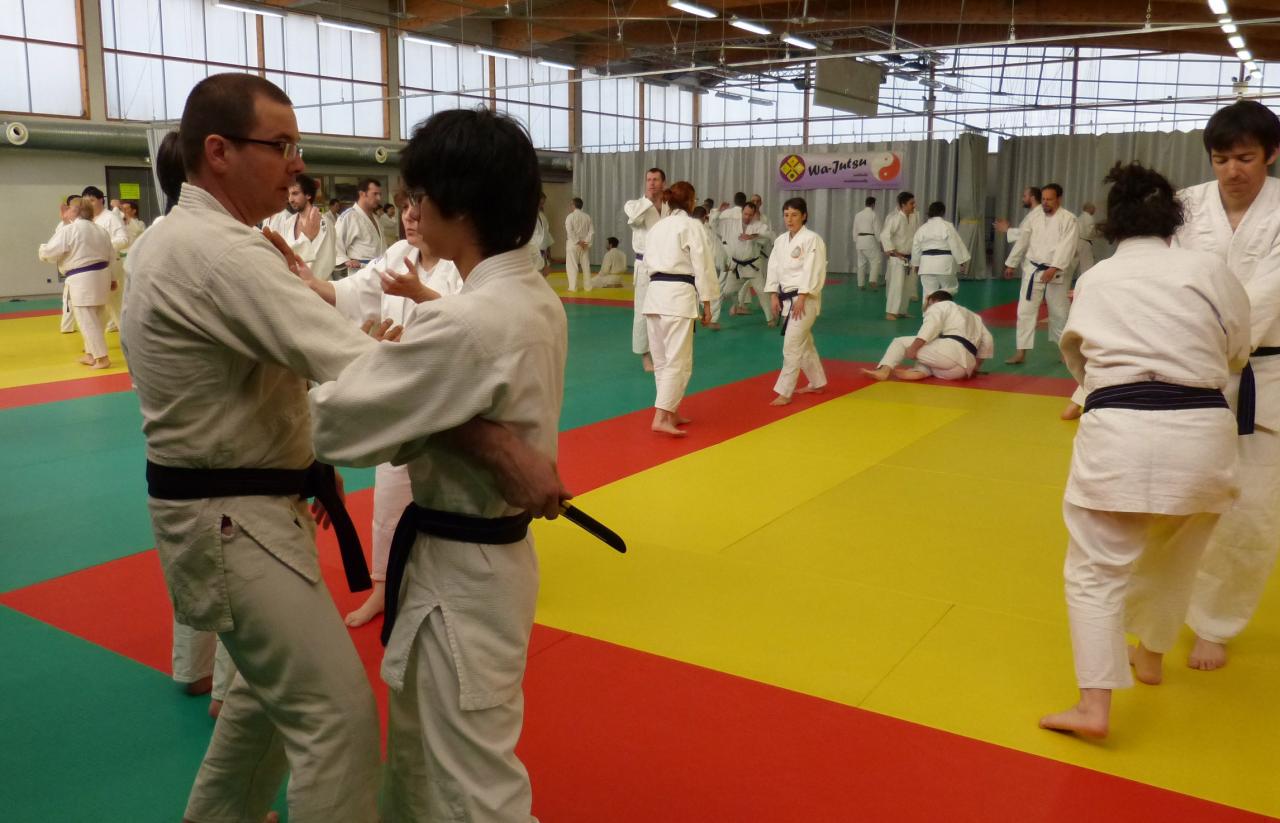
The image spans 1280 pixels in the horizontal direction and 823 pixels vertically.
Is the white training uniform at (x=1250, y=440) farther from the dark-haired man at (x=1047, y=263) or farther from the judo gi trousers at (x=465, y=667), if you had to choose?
the dark-haired man at (x=1047, y=263)

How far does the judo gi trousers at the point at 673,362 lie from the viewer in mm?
6648

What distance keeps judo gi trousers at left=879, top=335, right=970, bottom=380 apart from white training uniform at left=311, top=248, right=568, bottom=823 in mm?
7444

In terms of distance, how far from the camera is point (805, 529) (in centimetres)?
464

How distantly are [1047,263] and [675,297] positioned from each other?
4.55 metres

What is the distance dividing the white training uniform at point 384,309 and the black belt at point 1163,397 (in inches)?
83.0

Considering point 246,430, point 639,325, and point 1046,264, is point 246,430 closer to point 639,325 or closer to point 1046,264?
point 639,325

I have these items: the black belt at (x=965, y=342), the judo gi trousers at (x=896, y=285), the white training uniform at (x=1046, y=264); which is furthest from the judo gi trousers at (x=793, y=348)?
the judo gi trousers at (x=896, y=285)

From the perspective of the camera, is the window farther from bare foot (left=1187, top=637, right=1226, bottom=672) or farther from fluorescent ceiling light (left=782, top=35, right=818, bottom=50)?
bare foot (left=1187, top=637, right=1226, bottom=672)

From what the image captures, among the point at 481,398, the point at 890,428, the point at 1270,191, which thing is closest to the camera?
the point at 481,398

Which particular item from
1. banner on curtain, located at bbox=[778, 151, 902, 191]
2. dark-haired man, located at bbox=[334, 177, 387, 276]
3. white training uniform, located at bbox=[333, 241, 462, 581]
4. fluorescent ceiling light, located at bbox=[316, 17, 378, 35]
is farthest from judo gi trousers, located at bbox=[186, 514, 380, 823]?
fluorescent ceiling light, located at bbox=[316, 17, 378, 35]

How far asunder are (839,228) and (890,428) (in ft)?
47.6

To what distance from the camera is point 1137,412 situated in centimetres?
263

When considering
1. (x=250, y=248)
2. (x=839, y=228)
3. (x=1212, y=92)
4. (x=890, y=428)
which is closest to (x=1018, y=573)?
(x=890, y=428)

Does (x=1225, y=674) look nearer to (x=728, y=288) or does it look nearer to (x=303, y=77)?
(x=728, y=288)
